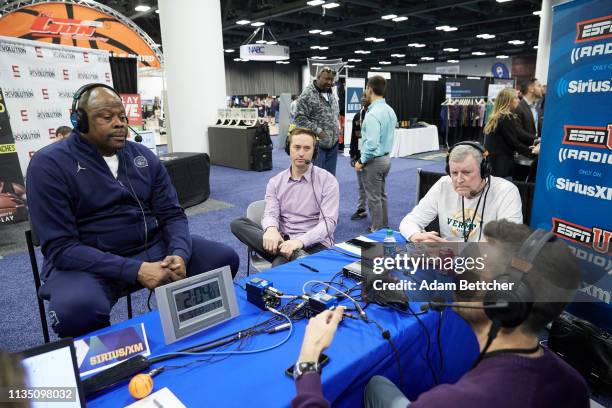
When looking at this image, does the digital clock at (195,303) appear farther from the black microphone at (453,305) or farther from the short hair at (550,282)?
the short hair at (550,282)

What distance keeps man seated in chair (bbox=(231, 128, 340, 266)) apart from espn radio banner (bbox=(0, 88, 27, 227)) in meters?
3.16

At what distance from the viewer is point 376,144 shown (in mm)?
3939

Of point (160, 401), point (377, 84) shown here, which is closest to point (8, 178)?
point (377, 84)

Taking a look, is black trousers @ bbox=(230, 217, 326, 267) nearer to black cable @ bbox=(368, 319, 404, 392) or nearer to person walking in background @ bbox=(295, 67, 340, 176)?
black cable @ bbox=(368, 319, 404, 392)

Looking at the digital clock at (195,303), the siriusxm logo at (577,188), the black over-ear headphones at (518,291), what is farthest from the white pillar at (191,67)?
the black over-ear headphones at (518,291)

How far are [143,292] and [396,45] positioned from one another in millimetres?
16621

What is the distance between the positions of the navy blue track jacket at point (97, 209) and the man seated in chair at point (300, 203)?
54cm

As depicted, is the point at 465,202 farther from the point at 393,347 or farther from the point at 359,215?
the point at 359,215

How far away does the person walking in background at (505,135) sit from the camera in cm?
423

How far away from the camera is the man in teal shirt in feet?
12.9

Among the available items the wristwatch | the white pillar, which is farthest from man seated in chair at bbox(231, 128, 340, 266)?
the white pillar

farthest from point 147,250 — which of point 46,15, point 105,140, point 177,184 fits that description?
point 46,15

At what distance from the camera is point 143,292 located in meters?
3.02

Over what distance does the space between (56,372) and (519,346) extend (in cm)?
106
